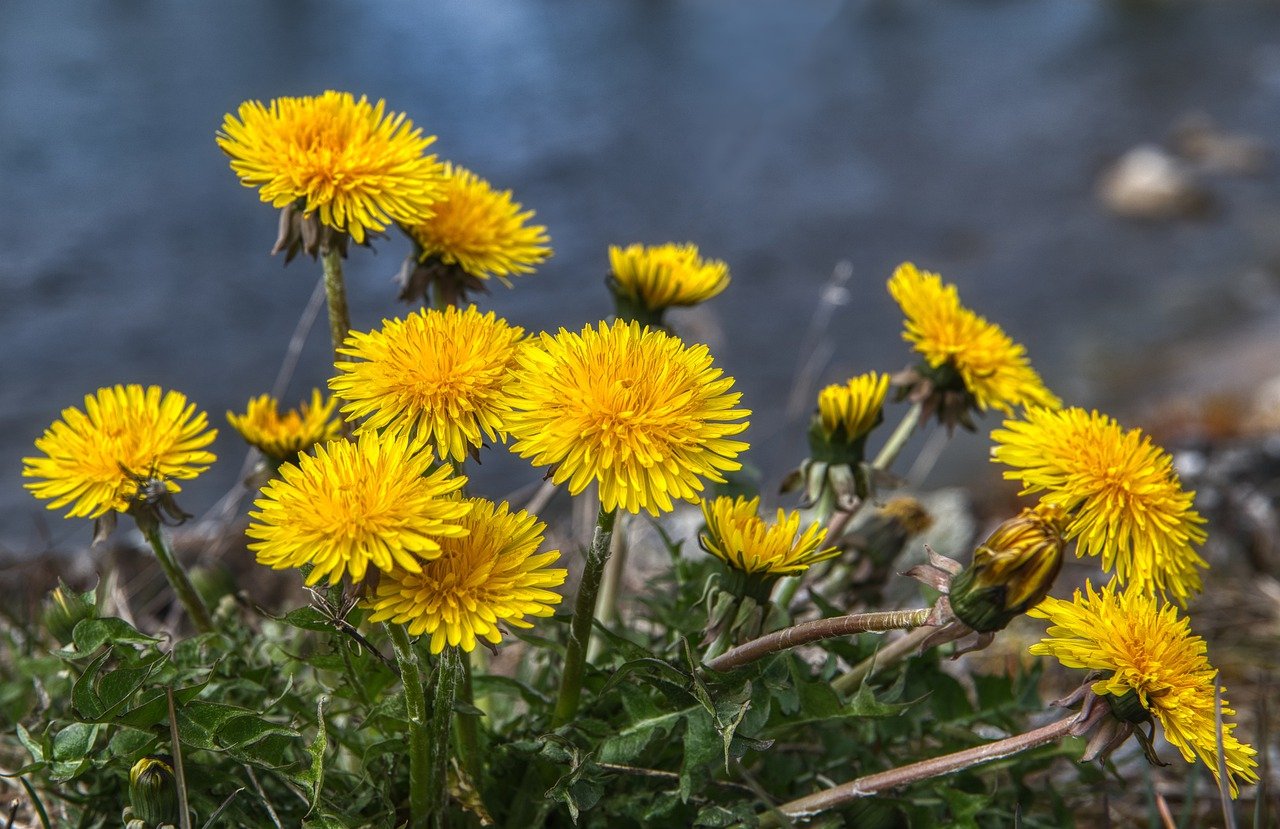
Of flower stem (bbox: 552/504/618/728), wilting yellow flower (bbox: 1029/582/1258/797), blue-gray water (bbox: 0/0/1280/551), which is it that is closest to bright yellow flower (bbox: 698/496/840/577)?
flower stem (bbox: 552/504/618/728)

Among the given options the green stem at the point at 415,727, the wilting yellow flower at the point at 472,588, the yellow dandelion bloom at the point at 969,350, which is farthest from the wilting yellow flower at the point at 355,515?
the yellow dandelion bloom at the point at 969,350

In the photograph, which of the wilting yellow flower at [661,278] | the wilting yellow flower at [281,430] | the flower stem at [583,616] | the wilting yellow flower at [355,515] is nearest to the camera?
the wilting yellow flower at [355,515]

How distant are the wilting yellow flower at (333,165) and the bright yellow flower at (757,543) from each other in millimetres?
589

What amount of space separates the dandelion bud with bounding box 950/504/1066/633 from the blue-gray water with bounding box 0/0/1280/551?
3483 mm

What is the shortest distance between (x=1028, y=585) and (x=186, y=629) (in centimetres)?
244

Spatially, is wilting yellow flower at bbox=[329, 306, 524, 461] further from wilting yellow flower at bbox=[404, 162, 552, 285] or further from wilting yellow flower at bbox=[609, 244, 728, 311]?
wilting yellow flower at bbox=[609, 244, 728, 311]

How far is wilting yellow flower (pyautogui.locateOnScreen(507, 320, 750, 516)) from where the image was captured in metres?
1.27

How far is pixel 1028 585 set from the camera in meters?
1.30

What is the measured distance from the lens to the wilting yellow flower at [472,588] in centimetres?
121

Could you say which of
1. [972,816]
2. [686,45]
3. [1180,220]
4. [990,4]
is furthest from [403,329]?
[990,4]

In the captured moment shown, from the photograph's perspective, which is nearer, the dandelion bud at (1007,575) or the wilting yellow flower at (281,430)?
the dandelion bud at (1007,575)

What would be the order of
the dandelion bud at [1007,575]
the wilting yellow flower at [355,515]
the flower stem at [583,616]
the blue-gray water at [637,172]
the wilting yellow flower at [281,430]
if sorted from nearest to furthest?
the wilting yellow flower at [355,515]
the dandelion bud at [1007,575]
the flower stem at [583,616]
the wilting yellow flower at [281,430]
the blue-gray water at [637,172]

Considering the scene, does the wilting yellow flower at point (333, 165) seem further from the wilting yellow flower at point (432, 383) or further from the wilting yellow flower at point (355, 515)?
the wilting yellow flower at point (355, 515)

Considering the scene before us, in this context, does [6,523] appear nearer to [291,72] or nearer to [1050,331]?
[291,72]
